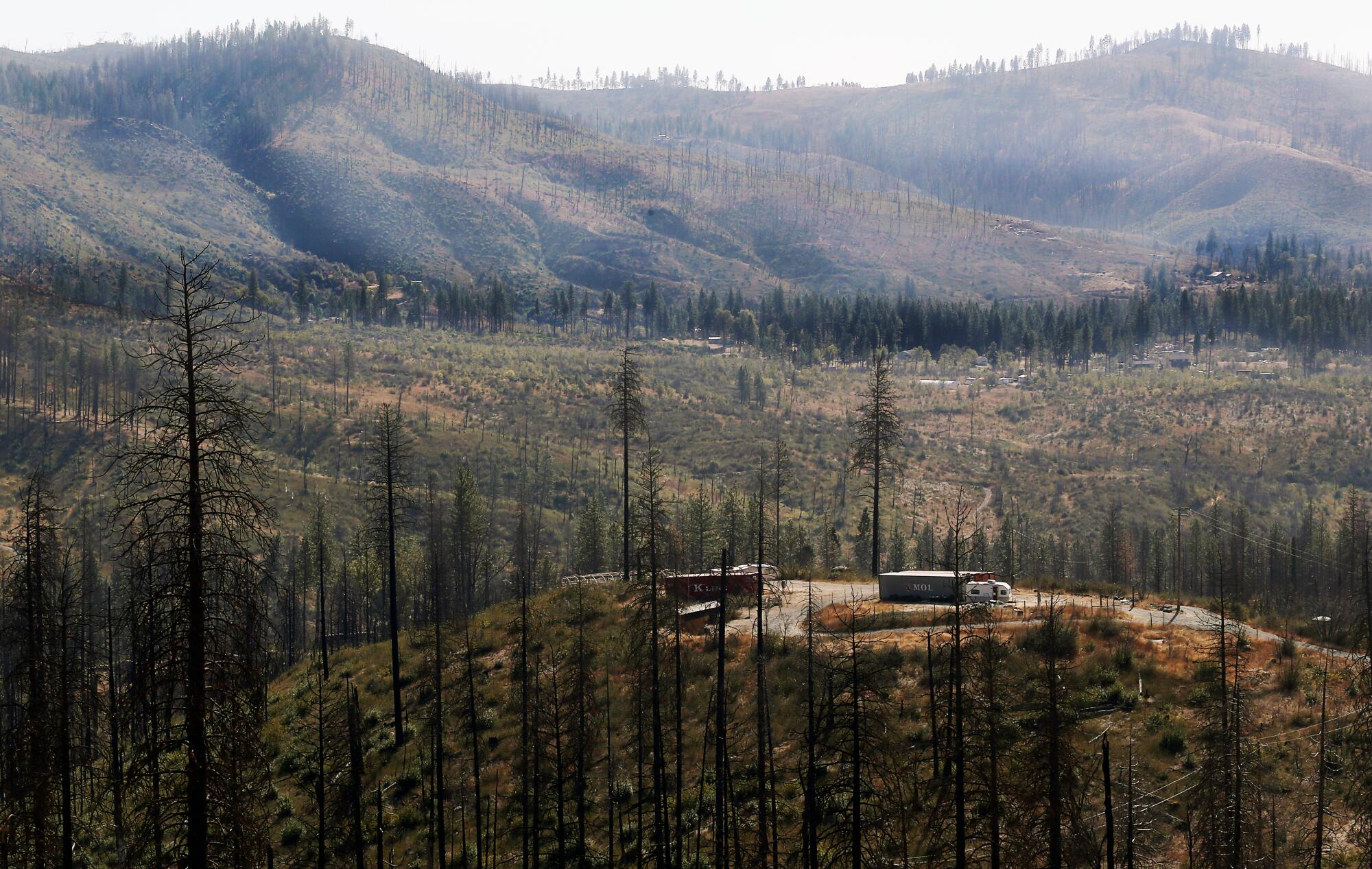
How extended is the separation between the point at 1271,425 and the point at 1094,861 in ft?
474

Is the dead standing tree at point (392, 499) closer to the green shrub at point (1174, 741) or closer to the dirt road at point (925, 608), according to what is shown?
the dirt road at point (925, 608)

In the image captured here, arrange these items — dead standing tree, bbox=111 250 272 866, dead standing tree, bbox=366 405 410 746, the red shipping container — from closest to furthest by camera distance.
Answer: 1. dead standing tree, bbox=111 250 272 866
2. dead standing tree, bbox=366 405 410 746
3. the red shipping container

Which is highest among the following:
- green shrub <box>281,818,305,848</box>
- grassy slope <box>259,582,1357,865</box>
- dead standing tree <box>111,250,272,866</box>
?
dead standing tree <box>111,250,272,866</box>

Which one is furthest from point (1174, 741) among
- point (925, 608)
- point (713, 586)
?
point (713, 586)

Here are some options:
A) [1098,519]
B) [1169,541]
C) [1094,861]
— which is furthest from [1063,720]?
[1098,519]

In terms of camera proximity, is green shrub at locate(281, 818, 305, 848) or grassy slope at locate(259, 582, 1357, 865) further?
green shrub at locate(281, 818, 305, 848)

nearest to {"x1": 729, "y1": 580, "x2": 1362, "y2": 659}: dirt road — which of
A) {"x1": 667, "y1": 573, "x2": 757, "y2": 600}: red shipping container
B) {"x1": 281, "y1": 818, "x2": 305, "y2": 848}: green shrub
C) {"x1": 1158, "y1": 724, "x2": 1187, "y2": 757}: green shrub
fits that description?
{"x1": 667, "y1": 573, "x2": 757, "y2": 600}: red shipping container

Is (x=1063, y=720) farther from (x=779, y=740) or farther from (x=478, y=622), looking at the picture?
(x=478, y=622)

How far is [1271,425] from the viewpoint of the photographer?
156 metres

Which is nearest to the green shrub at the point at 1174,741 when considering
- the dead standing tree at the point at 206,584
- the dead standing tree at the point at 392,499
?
the dead standing tree at the point at 392,499

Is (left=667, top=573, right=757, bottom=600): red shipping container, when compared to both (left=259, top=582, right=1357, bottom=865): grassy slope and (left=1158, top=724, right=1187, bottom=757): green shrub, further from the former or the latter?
(left=1158, top=724, right=1187, bottom=757): green shrub

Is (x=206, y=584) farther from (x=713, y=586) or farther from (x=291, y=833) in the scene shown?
(x=713, y=586)

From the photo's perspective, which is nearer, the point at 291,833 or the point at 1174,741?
the point at 1174,741

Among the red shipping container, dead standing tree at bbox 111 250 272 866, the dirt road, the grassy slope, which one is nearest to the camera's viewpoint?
dead standing tree at bbox 111 250 272 866
